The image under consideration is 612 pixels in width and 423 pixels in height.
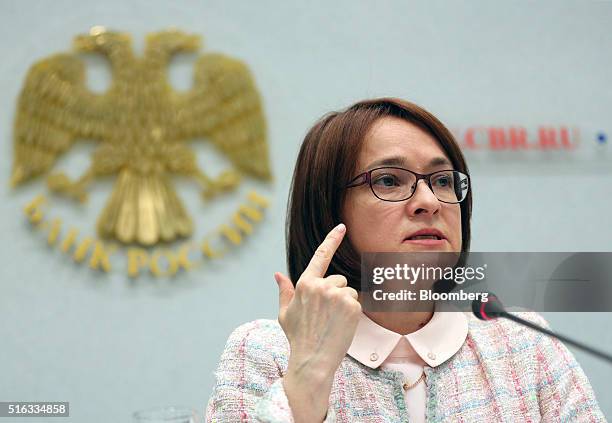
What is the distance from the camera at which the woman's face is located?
96 cm

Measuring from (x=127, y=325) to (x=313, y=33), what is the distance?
3.61ft

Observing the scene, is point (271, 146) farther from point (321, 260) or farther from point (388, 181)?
point (321, 260)

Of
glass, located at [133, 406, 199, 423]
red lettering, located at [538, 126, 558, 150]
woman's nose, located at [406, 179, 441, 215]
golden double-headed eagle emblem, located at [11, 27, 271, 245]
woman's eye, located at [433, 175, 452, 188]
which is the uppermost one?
golden double-headed eagle emblem, located at [11, 27, 271, 245]

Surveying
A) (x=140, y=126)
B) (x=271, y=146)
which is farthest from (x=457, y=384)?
(x=140, y=126)

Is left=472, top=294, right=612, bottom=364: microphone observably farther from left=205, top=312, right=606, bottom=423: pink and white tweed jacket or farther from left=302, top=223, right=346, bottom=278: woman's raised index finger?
left=205, top=312, right=606, bottom=423: pink and white tweed jacket

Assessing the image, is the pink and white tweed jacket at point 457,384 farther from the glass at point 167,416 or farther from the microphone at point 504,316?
the microphone at point 504,316

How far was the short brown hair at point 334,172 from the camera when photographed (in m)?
1.07

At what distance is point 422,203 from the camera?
954mm

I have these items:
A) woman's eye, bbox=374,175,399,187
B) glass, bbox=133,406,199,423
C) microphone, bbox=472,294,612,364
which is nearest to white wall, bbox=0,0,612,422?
woman's eye, bbox=374,175,399,187

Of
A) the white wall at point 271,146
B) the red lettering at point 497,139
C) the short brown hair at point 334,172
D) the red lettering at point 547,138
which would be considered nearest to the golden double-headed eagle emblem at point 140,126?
the white wall at point 271,146

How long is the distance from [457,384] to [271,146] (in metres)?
1.34
